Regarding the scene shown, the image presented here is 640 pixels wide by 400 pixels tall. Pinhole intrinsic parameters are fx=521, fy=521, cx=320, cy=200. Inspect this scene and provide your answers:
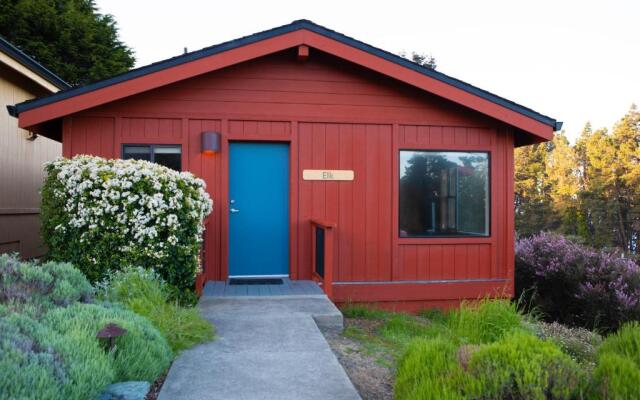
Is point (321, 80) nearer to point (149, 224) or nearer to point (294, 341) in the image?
point (149, 224)

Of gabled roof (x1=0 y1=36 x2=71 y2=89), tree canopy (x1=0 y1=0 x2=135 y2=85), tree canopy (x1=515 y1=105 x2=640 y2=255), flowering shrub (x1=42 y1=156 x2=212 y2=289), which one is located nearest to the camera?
flowering shrub (x1=42 y1=156 x2=212 y2=289)

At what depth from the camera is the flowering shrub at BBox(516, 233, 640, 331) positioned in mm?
7297

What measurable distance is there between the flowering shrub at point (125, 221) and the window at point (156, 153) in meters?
1.17

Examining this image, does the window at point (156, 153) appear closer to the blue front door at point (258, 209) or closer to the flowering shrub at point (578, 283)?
the blue front door at point (258, 209)

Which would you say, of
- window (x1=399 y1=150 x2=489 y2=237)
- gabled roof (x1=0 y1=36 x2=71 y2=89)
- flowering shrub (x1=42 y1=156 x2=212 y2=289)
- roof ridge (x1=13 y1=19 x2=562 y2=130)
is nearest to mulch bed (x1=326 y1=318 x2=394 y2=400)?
flowering shrub (x1=42 y1=156 x2=212 y2=289)

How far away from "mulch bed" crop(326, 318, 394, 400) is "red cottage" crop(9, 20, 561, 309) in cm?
213

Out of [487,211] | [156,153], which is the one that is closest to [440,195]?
[487,211]

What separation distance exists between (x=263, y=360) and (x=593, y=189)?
31.5 m

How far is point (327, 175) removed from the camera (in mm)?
7223

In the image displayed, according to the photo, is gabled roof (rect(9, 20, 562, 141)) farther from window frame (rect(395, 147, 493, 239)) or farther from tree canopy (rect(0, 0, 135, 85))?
tree canopy (rect(0, 0, 135, 85))

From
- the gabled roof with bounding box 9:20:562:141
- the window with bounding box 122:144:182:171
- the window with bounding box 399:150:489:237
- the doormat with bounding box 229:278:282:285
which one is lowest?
the doormat with bounding box 229:278:282:285

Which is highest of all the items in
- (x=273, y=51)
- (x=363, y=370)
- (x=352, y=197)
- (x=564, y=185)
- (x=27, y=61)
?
(x=27, y=61)

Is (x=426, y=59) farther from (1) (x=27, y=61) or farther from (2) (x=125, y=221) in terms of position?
(2) (x=125, y=221)

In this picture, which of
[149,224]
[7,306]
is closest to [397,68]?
[149,224]
